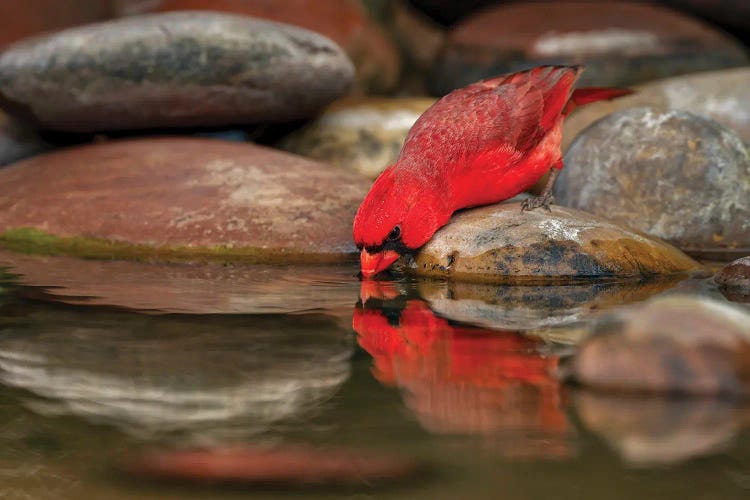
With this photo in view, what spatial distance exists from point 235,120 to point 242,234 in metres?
1.35

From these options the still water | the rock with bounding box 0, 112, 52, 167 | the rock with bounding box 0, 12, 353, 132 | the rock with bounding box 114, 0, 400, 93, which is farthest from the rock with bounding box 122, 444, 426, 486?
the rock with bounding box 114, 0, 400, 93

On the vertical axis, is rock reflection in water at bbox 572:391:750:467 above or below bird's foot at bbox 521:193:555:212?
below

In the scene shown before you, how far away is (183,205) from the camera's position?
16.4 ft

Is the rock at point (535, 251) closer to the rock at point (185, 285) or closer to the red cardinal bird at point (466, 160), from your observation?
the red cardinal bird at point (466, 160)

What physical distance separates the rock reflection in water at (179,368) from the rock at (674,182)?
234 cm

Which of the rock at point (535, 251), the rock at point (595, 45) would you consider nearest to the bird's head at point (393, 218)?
the rock at point (535, 251)

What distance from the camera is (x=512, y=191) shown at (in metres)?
4.52

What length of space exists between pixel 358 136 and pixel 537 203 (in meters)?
2.06

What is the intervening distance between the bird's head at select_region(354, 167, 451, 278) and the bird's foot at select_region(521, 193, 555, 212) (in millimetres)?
412

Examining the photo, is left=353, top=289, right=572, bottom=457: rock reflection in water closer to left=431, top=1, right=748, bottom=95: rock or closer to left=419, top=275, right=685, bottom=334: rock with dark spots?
left=419, top=275, right=685, bottom=334: rock with dark spots

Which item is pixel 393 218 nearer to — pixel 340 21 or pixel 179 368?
pixel 179 368

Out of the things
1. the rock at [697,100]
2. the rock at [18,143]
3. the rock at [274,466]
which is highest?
the rock at [697,100]

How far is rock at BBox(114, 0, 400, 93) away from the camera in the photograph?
7660 millimetres

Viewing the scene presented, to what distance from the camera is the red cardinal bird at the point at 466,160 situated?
4.06 metres
